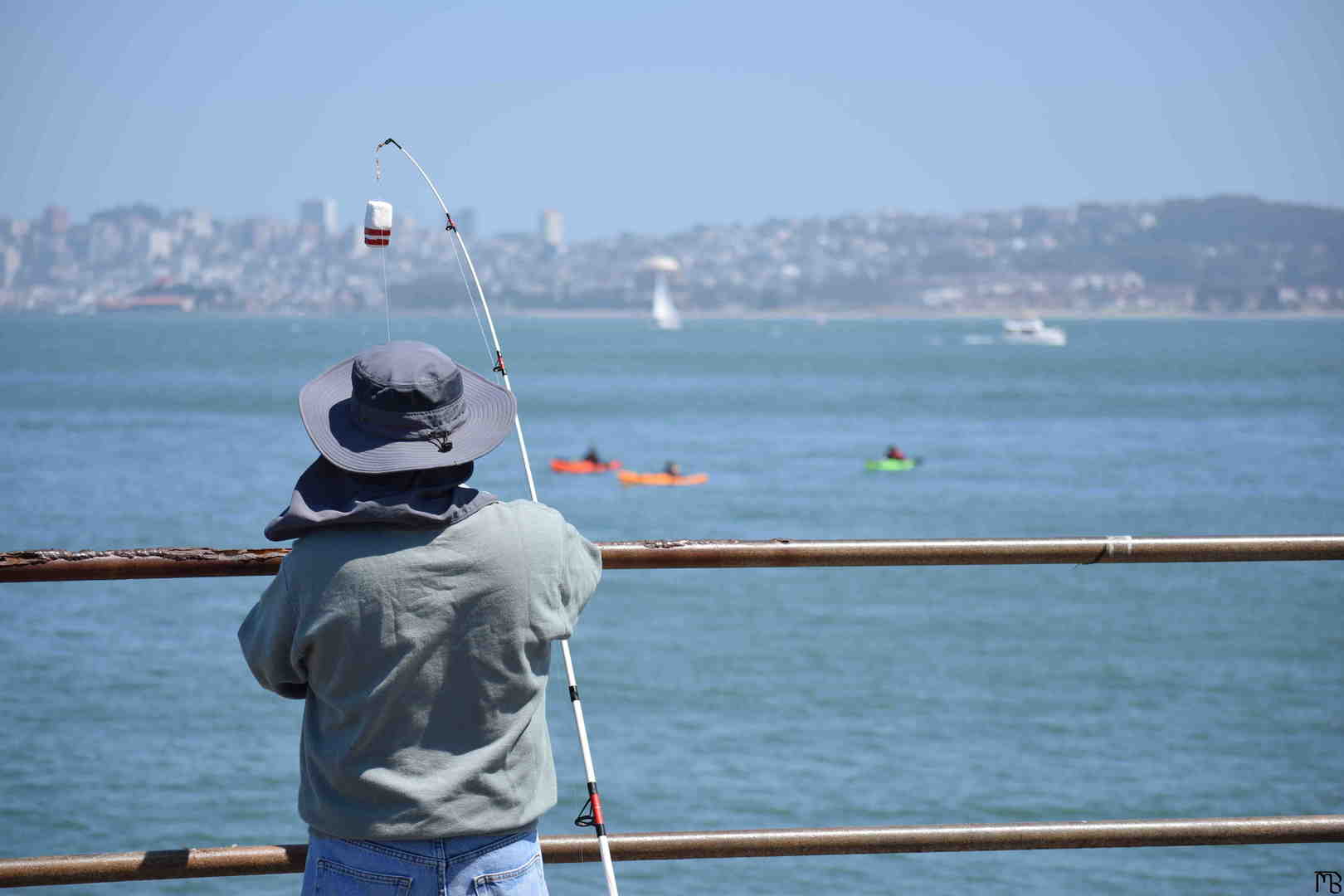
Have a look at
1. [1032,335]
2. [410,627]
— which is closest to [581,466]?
[410,627]

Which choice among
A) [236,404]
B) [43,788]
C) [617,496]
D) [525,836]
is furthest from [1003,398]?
[525,836]

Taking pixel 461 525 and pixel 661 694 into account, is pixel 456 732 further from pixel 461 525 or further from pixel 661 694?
pixel 661 694

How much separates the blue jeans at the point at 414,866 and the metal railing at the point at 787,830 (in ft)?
1.26

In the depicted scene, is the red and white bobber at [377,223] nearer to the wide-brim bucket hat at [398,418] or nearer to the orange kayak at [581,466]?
Answer: the wide-brim bucket hat at [398,418]

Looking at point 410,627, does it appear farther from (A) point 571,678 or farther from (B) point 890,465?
(B) point 890,465

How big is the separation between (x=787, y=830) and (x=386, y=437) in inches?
43.5

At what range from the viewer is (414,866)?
2068 mm

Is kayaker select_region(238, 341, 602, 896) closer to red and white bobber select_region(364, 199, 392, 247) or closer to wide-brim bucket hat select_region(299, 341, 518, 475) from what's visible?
wide-brim bucket hat select_region(299, 341, 518, 475)

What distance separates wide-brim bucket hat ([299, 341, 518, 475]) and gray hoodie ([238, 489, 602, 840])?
0.07m

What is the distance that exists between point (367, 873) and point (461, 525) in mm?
489

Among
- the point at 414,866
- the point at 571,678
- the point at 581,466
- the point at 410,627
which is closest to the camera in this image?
the point at 410,627

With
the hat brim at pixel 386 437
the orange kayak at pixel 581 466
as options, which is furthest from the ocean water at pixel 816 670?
the hat brim at pixel 386 437

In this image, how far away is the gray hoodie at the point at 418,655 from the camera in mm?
1967

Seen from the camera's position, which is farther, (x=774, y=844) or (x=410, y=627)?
(x=774, y=844)
